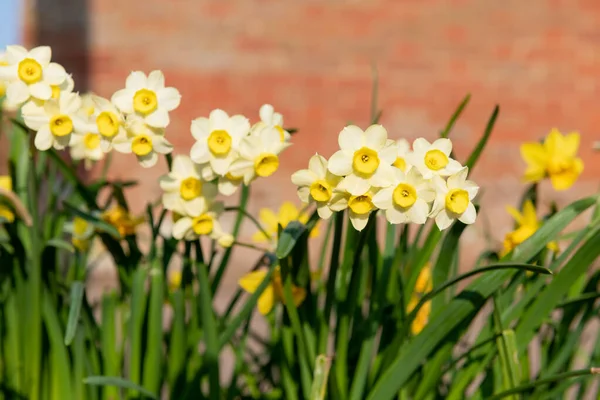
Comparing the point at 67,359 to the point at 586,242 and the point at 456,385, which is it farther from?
the point at 586,242

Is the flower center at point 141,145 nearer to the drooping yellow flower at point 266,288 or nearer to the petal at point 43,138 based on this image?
the petal at point 43,138

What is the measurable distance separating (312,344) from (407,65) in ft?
10.7

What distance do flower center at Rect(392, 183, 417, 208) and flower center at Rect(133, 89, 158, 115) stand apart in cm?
25

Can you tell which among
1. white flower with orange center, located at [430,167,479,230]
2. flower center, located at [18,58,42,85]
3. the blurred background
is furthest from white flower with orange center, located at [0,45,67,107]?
the blurred background

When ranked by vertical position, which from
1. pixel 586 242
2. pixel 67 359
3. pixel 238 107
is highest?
pixel 238 107

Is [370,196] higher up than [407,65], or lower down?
lower down

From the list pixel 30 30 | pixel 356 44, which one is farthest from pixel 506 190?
pixel 30 30

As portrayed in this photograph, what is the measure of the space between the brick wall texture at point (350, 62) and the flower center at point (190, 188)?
10.0ft

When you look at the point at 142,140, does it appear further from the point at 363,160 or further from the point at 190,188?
the point at 363,160

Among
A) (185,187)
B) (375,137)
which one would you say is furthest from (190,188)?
(375,137)

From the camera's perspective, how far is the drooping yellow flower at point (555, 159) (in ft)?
2.92

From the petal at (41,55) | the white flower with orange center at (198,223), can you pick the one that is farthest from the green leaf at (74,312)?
the petal at (41,55)

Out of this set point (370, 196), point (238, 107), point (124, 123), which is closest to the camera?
point (370, 196)

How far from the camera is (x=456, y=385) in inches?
30.7
